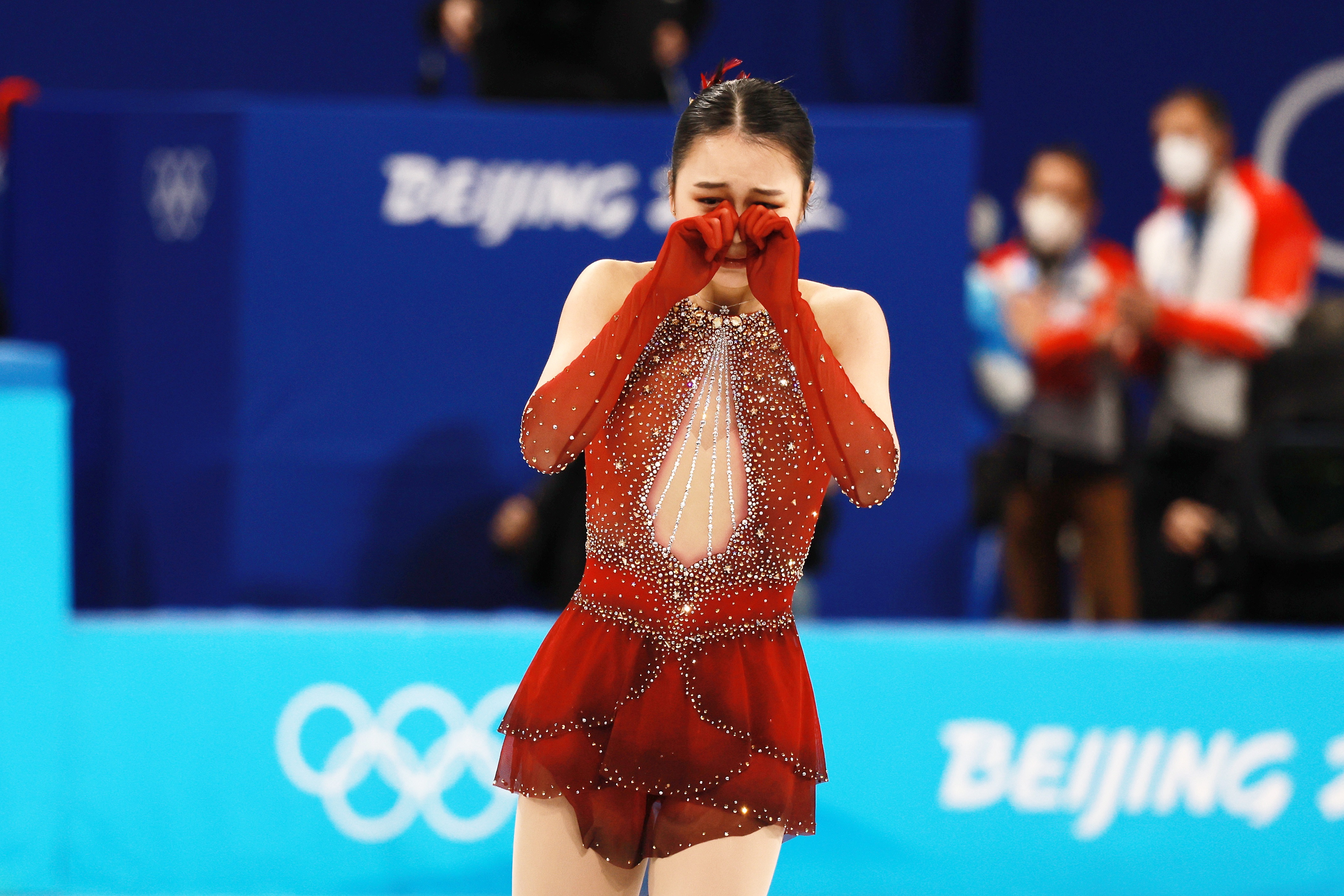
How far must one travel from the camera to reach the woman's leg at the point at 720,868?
76.0 inches

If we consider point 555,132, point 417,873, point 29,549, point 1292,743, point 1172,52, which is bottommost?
point 417,873

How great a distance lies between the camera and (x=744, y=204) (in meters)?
1.98

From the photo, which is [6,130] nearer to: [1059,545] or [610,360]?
[1059,545]

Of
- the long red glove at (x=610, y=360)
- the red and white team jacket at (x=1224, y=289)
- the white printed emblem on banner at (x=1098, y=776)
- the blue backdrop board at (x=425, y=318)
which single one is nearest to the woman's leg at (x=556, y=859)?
the long red glove at (x=610, y=360)

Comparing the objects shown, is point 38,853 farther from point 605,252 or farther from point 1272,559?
point 1272,559

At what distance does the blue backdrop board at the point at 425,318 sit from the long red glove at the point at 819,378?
9.05 ft

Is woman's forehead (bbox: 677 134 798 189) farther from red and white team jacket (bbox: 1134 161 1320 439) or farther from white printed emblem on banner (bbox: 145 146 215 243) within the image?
red and white team jacket (bbox: 1134 161 1320 439)

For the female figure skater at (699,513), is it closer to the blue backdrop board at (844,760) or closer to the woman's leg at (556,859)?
the woman's leg at (556,859)

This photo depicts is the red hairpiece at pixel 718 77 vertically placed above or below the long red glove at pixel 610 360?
above

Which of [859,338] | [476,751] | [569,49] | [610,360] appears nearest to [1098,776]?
[476,751]

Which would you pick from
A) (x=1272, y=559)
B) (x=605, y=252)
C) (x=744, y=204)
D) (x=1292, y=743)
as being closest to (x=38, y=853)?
(x=605, y=252)

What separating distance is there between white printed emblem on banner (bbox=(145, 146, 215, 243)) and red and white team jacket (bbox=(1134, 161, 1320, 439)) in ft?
10.2

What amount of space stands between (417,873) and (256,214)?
1.99 m

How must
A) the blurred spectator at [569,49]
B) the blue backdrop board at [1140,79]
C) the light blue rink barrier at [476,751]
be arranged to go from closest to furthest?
the light blue rink barrier at [476,751] → the blurred spectator at [569,49] → the blue backdrop board at [1140,79]
